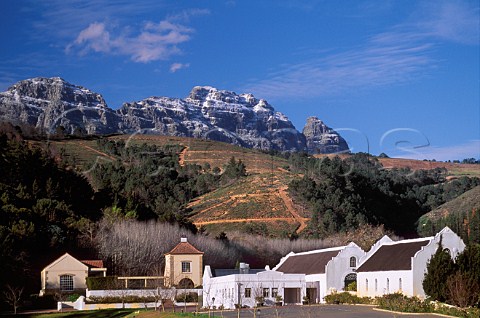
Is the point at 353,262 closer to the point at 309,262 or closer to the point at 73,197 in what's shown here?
the point at 309,262

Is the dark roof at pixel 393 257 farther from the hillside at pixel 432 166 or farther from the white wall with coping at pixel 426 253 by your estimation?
the hillside at pixel 432 166

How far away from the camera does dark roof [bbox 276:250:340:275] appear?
2611 inches

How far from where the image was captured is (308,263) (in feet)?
230

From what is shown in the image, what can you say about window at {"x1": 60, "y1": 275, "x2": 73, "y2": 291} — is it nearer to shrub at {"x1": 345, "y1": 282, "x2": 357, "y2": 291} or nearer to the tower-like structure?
the tower-like structure

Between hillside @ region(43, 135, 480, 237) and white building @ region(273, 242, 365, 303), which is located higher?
hillside @ region(43, 135, 480, 237)

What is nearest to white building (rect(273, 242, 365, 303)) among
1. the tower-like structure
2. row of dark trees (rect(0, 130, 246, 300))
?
the tower-like structure

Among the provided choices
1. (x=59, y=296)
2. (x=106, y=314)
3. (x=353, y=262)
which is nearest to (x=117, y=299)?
(x=59, y=296)

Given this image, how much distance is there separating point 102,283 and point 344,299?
62.0ft

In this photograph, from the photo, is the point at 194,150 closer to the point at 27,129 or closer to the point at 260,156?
the point at 260,156

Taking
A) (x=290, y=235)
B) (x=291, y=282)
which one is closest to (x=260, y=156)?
(x=290, y=235)

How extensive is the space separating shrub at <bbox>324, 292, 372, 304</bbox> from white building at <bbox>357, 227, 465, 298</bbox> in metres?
0.88

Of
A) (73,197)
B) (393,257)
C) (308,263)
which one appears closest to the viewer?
(393,257)

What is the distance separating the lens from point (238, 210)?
10738cm

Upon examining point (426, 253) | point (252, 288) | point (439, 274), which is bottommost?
point (252, 288)
